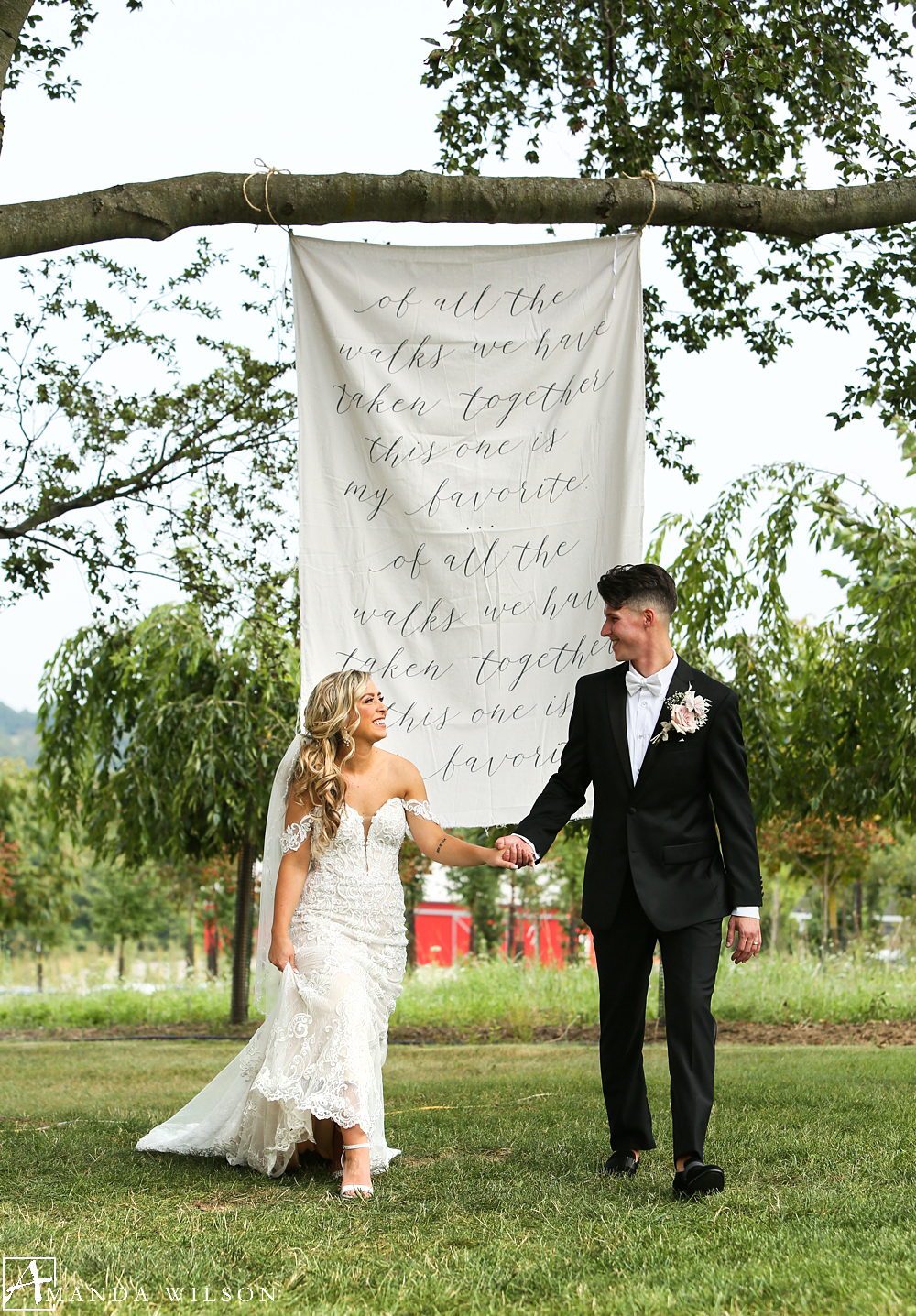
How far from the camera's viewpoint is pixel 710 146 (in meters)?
7.70

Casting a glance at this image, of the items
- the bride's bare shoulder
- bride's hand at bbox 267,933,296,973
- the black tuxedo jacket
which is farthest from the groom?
bride's hand at bbox 267,933,296,973

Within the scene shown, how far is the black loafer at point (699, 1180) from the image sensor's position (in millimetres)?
4078

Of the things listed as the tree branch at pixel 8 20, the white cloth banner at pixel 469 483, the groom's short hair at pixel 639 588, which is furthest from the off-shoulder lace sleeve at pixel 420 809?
the tree branch at pixel 8 20

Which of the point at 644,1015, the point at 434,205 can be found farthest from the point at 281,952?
the point at 434,205

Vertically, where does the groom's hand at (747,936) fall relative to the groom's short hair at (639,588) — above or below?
below

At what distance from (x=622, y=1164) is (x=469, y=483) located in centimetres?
283

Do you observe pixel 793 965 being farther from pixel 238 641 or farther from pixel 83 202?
pixel 83 202

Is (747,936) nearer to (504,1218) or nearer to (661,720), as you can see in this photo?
(661,720)

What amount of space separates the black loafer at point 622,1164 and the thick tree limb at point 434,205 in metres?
3.76

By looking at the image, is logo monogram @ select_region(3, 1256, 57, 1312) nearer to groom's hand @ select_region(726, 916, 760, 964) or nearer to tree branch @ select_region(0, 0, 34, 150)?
groom's hand @ select_region(726, 916, 760, 964)

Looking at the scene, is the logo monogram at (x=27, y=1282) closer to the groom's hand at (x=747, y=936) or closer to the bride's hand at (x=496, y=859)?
the bride's hand at (x=496, y=859)

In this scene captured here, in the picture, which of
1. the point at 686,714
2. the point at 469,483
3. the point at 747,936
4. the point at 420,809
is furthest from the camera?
the point at 469,483

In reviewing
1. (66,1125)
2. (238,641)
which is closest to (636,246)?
(66,1125)

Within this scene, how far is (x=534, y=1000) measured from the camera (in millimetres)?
15359
